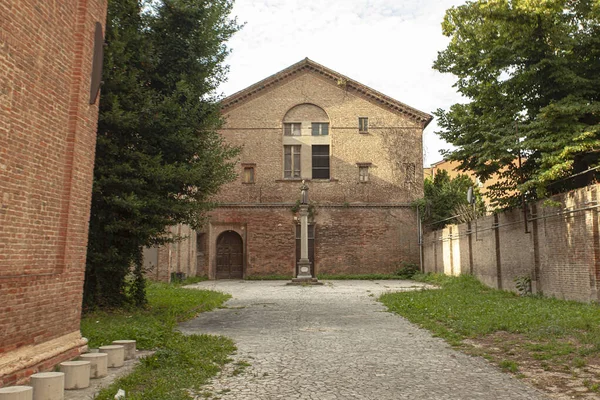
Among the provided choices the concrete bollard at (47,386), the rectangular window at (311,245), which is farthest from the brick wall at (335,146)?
the concrete bollard at (47,386)

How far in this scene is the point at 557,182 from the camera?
43.1 feet

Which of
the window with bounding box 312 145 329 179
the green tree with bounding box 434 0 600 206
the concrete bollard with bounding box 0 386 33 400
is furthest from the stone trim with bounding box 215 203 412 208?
the concrete bollard with bounding box 0 386 33 400

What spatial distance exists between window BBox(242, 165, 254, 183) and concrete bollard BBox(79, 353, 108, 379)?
23.3 meters

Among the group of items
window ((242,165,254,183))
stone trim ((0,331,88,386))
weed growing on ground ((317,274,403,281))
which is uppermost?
window ((242,165,254,183))

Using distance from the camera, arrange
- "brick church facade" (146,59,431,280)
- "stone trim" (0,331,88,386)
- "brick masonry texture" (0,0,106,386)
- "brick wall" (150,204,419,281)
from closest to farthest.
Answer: "stone trim" (0,331,88,386) → "brick masonry texture" (0,0,106,386) → "brick wall" (150,204,419,281) → "brick church facade" (146,59,431,280)

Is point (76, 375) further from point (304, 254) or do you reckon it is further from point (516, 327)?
point (304, 254)

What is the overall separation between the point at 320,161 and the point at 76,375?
2478cm

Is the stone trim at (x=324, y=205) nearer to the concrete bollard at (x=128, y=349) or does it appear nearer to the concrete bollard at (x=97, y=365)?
the concrete bollard at (x=128, y=349)

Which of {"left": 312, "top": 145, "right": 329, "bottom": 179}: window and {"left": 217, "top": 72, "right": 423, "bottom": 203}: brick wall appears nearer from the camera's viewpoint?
{"left": 217, "top": 72, "right": 423, "bottom": 203}: brick wall

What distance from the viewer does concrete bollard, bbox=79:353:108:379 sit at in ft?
17.7

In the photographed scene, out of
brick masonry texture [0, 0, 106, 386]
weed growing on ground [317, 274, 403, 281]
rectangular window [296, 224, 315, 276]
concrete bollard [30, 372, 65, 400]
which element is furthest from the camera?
rectangular window [296, 224, 315, 276]

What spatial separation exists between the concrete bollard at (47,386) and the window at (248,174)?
2433 centimetres

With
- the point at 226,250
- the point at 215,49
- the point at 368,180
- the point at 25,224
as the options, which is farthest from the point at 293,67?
the point at 25,224

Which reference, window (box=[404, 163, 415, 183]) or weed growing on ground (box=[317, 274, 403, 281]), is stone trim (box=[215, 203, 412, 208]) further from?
weed growing on ground (box=[317, 274, 403, 281])
